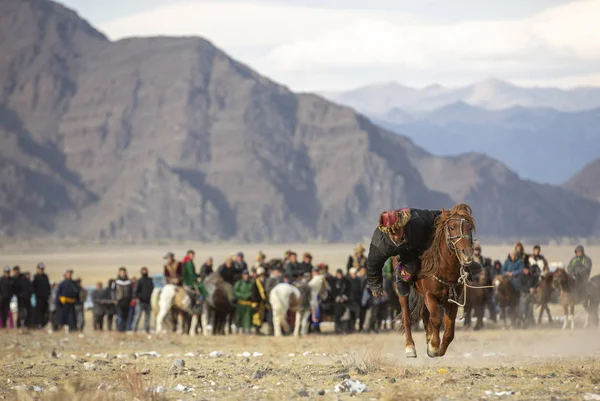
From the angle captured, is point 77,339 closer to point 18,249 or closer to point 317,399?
point 317,399

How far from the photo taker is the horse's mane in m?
13.7

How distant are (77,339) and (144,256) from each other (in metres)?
102


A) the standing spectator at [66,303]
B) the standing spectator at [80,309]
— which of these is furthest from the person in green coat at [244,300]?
the standing spectator at [80,309]

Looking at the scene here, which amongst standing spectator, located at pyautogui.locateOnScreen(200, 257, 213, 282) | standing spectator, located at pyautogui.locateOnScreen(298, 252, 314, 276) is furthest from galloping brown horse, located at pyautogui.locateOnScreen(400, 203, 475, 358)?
standing spectator, located at pyautogui.locateOnScreen(200, 257, 213, 282)

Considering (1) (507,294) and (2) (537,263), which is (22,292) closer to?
(1) (507,294)

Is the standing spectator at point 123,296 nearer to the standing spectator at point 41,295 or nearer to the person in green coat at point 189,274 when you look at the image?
the person in green coat at point 189,274

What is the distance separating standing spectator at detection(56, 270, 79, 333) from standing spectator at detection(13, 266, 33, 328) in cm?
114

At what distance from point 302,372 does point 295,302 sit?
45.0ft

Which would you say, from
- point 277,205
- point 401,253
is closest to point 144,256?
point 277,205

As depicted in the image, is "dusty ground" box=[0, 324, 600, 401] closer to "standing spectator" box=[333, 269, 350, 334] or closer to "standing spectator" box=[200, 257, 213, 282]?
"standing spectator" box=[333, 269, 350, 334]

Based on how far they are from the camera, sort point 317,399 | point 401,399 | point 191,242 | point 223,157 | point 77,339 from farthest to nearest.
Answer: point 223,157
point 191,242
point 77,339
point 317,399
point 401,399

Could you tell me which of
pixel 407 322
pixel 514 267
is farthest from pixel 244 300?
pixel 407 322

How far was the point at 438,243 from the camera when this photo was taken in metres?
13.8

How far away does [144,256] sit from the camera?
420 feet
